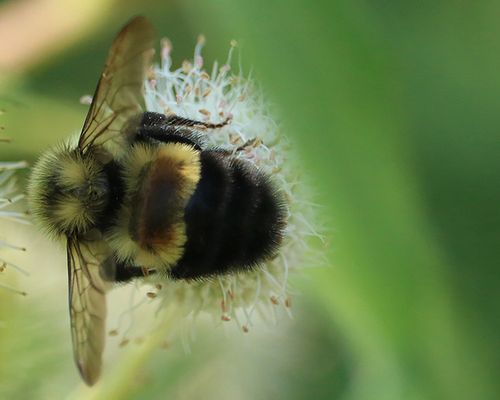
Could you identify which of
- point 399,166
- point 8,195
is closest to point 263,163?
point 399,166

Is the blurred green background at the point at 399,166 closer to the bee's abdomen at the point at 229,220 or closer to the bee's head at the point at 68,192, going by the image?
the bee's abdomen at the point at 229,220

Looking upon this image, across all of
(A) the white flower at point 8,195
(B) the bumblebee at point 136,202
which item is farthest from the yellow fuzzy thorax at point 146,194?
(A) the white flower at point 8,195

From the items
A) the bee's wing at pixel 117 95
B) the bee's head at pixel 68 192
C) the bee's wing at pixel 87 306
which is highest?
the bee's wing at pixel 117 95

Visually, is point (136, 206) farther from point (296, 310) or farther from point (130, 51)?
point (296, 310)

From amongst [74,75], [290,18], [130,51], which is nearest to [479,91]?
[290,18]

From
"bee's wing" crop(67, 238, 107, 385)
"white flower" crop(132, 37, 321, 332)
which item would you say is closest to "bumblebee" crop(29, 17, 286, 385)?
"bee's wing" crop(67, 238, 107, 385)
